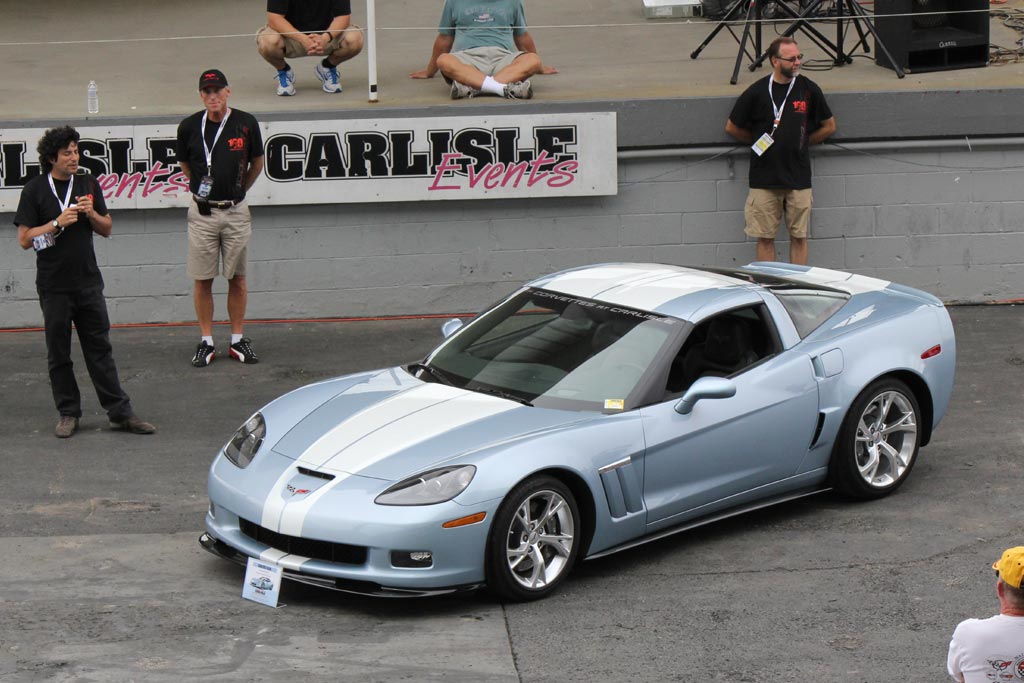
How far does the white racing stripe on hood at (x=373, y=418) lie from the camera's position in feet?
21.5

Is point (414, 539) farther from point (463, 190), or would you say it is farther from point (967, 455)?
point (463, 190)

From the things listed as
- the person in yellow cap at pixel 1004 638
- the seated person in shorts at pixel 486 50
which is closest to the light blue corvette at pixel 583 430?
the person in yellow cap at pixel 1004 638

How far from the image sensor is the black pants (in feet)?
29.1

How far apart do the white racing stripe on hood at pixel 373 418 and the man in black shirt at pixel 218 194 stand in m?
3.90

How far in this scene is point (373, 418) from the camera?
684 centimetres

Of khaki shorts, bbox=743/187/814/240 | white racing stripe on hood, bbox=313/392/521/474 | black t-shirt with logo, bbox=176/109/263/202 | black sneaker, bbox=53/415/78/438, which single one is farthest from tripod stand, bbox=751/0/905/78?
white racing stripe on hood, bbox=313/392/521/474

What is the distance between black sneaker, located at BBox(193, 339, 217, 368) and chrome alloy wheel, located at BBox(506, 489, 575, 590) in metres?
4.96

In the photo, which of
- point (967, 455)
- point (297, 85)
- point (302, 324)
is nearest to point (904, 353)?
point (967, 455)

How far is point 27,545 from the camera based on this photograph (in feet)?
23.4

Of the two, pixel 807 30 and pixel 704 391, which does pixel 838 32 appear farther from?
pixel 704 391

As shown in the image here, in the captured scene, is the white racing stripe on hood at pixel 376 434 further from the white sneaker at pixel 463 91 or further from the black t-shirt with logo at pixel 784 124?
the white sneaker at pixel 463 91

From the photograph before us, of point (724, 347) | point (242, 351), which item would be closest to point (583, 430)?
point (724, 347)

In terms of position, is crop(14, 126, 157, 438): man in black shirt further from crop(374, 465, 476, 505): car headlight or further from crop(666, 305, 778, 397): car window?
crop(666, 305, 778, 397): car window

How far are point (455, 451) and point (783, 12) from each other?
30.5 ft
